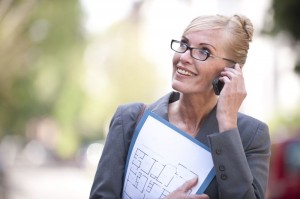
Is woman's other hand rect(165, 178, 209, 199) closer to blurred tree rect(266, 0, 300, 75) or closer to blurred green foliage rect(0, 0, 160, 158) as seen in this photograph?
blurred tree rect(266, 0, 300, 75)

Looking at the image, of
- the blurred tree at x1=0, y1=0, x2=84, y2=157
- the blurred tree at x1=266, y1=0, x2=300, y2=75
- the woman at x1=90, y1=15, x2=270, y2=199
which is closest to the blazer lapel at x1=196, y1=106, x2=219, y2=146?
the woman at x1=90, y1=15, x2=270, y2=199

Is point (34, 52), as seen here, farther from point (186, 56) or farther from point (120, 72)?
point (186, 56)

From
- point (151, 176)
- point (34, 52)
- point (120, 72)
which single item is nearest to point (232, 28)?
point (151, 176)

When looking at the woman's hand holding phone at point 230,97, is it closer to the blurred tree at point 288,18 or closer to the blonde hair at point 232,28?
Result: the blonde hair at point 232,28

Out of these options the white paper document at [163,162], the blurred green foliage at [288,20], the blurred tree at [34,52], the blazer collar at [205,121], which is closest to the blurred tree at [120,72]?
the blurred tree at [34,52]

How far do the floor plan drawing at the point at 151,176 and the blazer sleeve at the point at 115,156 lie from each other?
36mm

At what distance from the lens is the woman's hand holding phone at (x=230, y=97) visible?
103 inches

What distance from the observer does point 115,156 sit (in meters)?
2.67

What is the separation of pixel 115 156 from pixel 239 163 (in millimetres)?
422

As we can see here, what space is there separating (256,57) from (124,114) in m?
37.6

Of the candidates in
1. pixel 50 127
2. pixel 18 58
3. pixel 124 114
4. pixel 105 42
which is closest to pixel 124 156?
pixel 124 114

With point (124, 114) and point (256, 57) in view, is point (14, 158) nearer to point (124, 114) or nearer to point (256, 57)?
point (256, 57)

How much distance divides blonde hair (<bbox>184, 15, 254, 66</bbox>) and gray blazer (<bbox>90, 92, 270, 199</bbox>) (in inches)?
8.8

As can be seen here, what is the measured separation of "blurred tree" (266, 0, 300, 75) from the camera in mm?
10754
